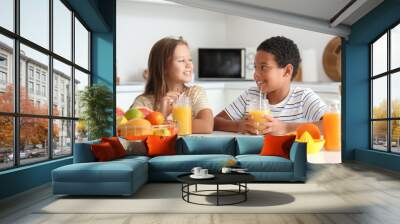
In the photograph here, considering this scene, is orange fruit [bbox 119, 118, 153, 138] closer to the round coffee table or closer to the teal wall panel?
the teal wall panel

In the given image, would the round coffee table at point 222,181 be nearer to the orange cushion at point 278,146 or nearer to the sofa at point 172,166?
the sofa at point 172,166

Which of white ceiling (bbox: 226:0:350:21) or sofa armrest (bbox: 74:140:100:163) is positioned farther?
white ceiling (bbox: 226:0:350:21)

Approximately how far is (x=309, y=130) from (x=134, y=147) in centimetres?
427

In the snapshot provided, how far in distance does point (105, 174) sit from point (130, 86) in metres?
4.51

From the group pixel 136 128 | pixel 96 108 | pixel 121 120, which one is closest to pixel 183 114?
pixel 136 128

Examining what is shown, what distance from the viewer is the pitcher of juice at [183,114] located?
8.80 m

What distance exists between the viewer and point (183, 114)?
8.89 metres

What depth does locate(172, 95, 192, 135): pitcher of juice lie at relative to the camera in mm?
8797

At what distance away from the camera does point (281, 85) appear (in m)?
9.16

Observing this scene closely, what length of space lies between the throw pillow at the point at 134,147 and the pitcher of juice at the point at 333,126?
4543 mm

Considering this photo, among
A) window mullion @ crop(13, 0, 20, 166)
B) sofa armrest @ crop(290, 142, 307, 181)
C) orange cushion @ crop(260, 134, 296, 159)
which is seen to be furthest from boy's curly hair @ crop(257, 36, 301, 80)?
window mullion @ crop(13, 0, 20, 166)

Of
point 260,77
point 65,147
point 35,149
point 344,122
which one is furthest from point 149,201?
point 344,122

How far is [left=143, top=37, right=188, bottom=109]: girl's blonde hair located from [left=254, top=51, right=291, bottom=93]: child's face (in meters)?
1.64

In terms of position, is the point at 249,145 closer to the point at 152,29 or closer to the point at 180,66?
the point at 180,66
